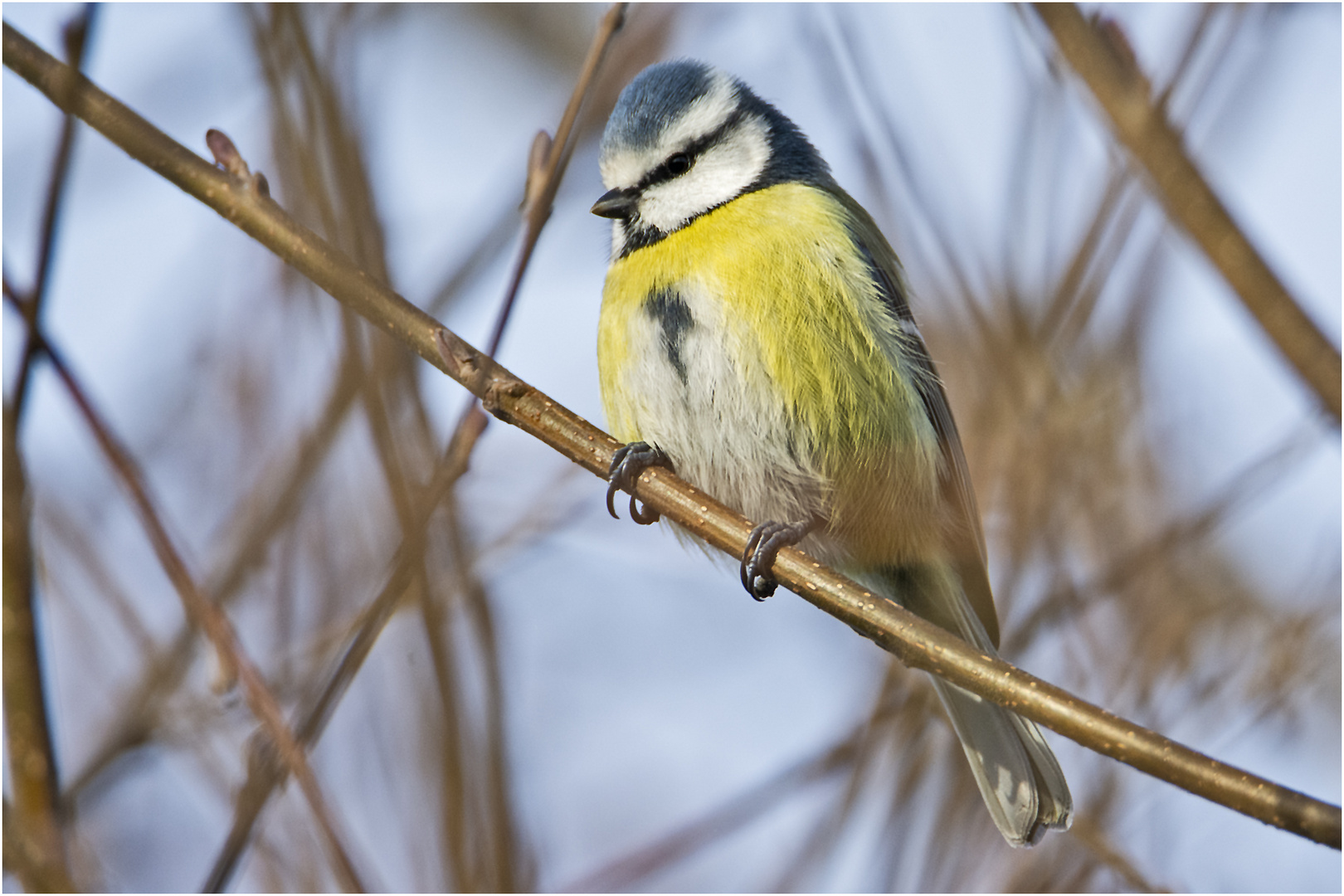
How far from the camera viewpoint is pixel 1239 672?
2.48 meters

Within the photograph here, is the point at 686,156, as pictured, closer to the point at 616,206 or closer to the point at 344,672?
the point at 616,206

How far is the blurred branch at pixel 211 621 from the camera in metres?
0.97

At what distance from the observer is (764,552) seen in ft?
5.56

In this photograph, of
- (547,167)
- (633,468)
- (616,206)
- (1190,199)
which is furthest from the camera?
(616,206)

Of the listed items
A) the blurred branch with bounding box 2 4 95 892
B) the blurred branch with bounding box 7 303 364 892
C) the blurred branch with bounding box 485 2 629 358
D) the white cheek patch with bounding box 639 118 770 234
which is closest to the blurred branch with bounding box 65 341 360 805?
the blurred branch with bounding box 485 2 629 358

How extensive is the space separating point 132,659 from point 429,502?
1.74 metres

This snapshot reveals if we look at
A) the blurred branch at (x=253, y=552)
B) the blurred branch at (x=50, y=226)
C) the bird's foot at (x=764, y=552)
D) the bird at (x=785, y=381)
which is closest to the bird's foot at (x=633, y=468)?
the bird at (x=785, y=381)

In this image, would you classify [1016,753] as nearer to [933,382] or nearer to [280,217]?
[933,382]

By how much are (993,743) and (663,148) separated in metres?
1.33

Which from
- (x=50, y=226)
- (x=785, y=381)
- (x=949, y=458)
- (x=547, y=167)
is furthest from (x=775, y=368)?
(x=50, y=226)

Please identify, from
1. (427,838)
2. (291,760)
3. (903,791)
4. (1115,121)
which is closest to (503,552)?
(427,838)

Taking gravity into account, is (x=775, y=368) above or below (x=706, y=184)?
below

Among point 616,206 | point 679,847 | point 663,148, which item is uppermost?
point 663,148

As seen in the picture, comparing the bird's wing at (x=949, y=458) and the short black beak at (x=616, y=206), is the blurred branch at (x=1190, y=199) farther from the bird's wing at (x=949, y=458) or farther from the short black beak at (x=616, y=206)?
the short black beak at (x=616, y=206)
